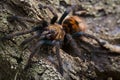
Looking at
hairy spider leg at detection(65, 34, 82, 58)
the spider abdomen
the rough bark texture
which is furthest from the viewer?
the spider abdomen

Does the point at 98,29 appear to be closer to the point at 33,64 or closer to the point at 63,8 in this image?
the point at 63,8

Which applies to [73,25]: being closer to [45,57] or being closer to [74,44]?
[74,44]

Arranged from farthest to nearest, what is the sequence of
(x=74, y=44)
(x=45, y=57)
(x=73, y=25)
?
(x=73, y=25)
(x=74, y=44)
(x=45, y=57)

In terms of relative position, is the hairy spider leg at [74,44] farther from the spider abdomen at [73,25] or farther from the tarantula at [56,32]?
the spider abdomen at [73,25]

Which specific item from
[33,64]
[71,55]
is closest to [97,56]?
[71,55]

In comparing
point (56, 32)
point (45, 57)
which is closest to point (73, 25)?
point (56, 32)

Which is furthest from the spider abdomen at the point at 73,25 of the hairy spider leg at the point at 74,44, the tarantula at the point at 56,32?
the hairy spider leg at the point at 74,44

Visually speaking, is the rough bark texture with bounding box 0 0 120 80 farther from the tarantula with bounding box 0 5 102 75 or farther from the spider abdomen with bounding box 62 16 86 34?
the spider abdomen with bounding box 62 16 86 34

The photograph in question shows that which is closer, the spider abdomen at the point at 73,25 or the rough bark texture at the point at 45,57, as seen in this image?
the rough bark texture at the point at 45,57

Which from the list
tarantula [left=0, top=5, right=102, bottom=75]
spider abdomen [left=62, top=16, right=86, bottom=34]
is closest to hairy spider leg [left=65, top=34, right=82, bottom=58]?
tarantula [left=0, top=5, right=102, bottom=75]

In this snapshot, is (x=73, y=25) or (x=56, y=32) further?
(x=73, y=25)

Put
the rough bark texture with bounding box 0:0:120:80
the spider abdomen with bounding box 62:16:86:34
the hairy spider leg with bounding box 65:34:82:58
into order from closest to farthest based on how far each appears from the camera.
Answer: the rough bark texture with bounding box 0:0:120:80 → the hairy spider leg with bounding box 65:34:82:58 → the spider abdomen with bounding box 62:16:86:34
